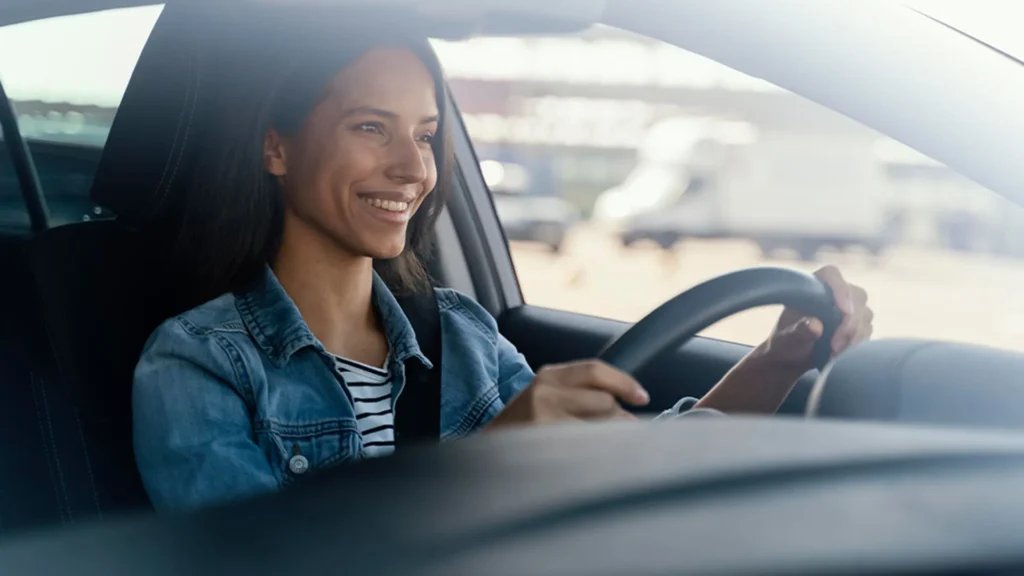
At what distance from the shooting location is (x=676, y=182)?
808 cm

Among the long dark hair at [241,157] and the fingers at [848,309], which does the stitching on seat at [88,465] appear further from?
the fingers at [848,309]

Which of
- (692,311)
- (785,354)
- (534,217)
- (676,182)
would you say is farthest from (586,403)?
(676,182)

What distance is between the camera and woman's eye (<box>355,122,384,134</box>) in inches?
58.5

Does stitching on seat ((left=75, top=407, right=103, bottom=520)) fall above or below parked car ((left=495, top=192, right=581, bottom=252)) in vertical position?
below

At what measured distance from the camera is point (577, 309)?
2.34 metres

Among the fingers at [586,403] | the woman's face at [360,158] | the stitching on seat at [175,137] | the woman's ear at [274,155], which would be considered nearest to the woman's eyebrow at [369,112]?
the woman's face at [360,158]

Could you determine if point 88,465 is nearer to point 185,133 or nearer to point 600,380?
point 185,133

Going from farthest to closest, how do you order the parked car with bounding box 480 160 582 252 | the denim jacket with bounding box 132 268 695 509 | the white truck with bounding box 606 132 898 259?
the white truck with bounding box 606 132 898 259
the parked car with bounding box 480 160 582 252
the denim jacket with bounding box 132 268 695 509

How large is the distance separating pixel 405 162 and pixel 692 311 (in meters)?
0.49

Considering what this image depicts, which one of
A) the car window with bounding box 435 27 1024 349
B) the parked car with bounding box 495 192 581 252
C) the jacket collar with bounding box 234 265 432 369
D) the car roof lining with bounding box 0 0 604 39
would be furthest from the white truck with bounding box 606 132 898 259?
the jacket collar with bounding box 234 265 432 369

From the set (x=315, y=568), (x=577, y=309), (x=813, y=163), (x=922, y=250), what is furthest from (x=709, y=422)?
(x=813, y=163)

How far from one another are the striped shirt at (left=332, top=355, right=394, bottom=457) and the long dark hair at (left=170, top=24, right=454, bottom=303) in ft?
0.58

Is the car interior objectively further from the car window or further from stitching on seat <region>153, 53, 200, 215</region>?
the car window

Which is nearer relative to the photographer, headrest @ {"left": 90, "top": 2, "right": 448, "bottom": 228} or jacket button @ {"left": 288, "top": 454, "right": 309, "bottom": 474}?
jacket button @ {"left": 288, "top": 454, "right": 309, "bottom": 474}
